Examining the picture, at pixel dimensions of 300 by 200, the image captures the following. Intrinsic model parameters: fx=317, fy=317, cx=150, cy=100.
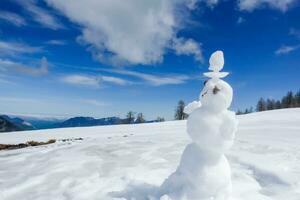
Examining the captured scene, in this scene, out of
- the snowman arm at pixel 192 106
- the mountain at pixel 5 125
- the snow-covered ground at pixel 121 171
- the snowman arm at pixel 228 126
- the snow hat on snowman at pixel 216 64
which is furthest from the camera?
the mountain at pixel 5 125

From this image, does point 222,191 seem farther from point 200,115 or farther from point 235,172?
point 235,172

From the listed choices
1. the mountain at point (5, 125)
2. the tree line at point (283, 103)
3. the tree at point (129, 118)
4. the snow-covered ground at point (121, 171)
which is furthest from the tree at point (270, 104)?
the mountain at point (5, 125)

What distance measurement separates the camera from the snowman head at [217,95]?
201 inches

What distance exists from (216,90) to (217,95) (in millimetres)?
93

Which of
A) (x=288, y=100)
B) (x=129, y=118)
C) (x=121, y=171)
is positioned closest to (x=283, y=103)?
(x=288, y=100)

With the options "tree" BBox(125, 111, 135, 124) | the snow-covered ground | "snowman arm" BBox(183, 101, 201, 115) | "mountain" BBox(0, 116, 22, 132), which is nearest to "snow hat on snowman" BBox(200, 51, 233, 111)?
"snowman arm" BBox(183, 101, 201, 115)

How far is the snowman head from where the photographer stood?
5117 mm

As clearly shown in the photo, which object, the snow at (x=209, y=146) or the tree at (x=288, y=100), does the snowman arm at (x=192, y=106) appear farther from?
the tree at (x=288, y=100)

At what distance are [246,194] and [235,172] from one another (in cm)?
161

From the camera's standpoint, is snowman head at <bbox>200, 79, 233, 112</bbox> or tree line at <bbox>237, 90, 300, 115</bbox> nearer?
snowman head at <bbox>200, 79, 233, 112</bbox>

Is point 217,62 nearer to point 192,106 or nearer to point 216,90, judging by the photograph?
point 216,90

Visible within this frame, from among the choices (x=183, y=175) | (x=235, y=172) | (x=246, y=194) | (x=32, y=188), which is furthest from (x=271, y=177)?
(x=32, y=188)

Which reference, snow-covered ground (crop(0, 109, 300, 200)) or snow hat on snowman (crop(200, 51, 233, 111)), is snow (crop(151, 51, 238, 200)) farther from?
snow-covered ground (crop(0, 109, 300, 200))

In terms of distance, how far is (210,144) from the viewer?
5.07 metres
